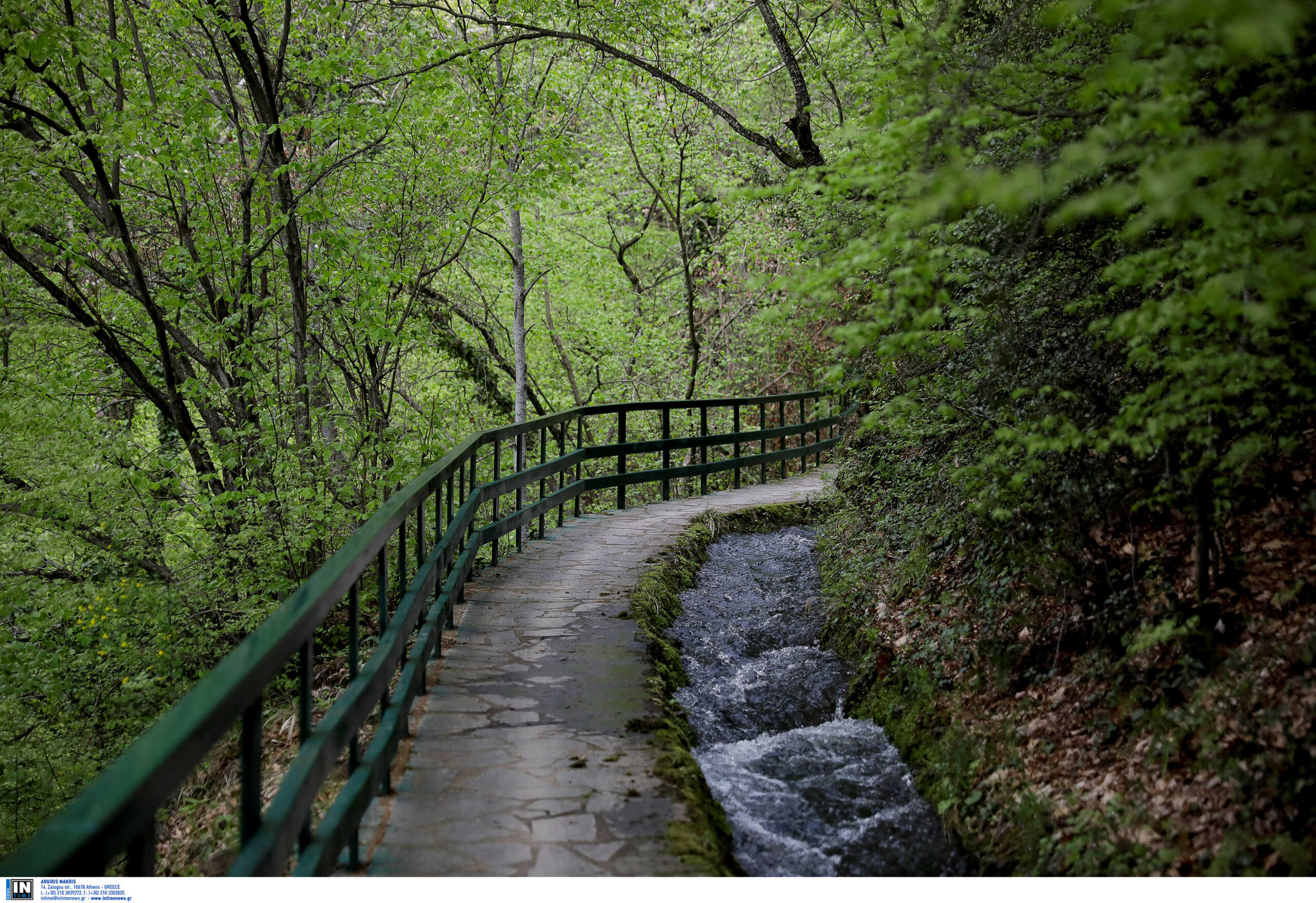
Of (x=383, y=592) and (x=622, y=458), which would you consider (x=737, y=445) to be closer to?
(x=622, y=458)

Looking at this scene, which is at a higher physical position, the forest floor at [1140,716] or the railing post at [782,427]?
the railing post at [782,427]

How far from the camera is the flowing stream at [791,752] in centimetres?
407

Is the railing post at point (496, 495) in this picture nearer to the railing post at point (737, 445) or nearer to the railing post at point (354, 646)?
the railing post at point (354, 646)

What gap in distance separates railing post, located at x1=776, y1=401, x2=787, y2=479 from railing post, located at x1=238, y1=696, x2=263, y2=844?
12.7m

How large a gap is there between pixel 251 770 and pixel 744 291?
16495 millimetres

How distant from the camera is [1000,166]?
16.8 feet

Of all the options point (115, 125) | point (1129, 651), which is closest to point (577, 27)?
point (115, 125)

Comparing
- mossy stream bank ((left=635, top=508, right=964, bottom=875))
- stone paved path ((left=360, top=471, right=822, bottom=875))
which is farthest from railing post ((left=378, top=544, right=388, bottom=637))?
mossy stream bank ((left=635, top=508, right=964, bottom=875))

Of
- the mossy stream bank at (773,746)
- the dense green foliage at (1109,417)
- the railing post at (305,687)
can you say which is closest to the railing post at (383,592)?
the railing post at (305,687)

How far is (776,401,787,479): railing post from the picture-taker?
15156 mm

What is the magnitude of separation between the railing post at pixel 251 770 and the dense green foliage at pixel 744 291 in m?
2.43

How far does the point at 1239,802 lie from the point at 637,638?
12.5ft

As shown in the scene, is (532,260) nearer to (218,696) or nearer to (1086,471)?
(1086,471)

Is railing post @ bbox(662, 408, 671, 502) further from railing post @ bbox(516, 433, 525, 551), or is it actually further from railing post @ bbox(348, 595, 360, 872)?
railing post @ bbox(348, 595, 360, 872)
